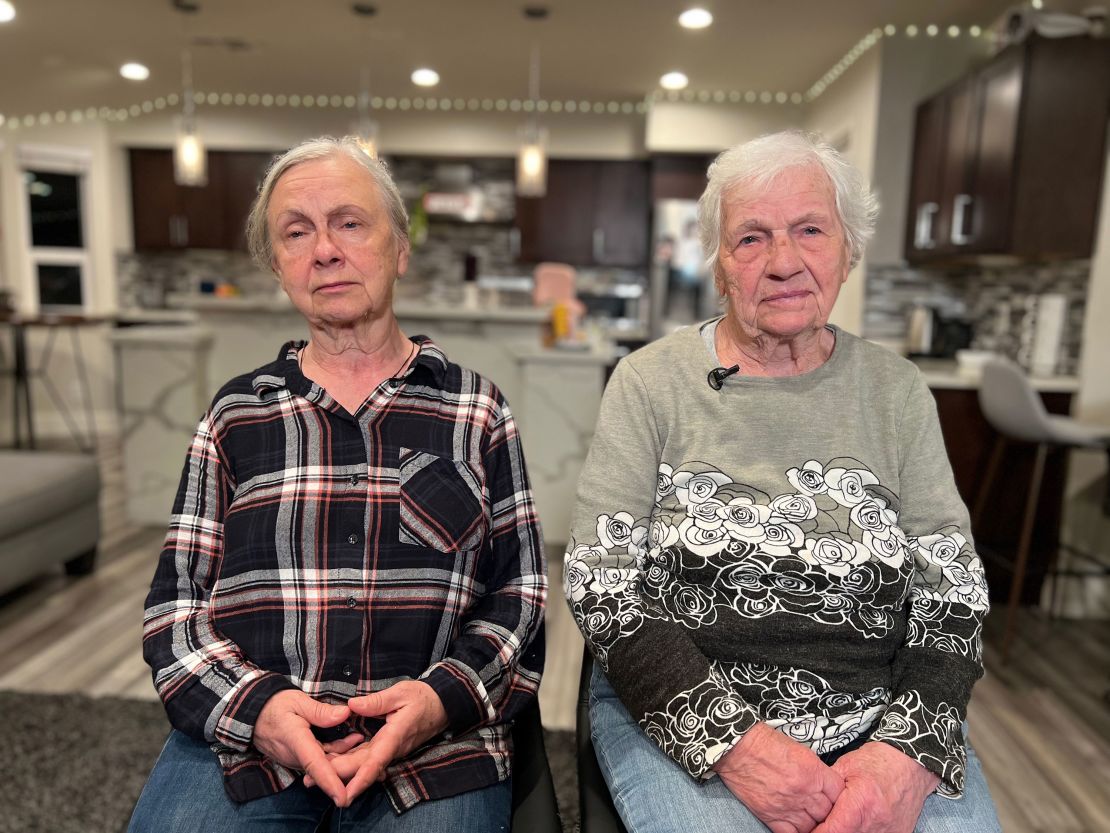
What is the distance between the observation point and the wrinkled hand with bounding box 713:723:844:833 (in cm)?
88

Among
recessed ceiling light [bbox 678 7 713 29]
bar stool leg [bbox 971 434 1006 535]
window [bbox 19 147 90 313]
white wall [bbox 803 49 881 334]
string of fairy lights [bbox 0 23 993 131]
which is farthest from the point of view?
window [bbox 19 147 90 313]

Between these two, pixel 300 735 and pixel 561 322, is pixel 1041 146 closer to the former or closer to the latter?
pixel 561 322

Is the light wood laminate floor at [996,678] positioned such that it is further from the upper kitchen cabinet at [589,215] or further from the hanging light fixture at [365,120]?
the upper kitchen cabinet at [589,215]

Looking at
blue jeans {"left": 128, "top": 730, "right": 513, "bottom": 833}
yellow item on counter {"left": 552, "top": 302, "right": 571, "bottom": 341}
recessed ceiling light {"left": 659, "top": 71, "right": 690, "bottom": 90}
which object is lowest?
blue jeans {"left": 128, "top": 730, "right": 513, "bottom": 833}

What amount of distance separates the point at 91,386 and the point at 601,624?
6.49 m

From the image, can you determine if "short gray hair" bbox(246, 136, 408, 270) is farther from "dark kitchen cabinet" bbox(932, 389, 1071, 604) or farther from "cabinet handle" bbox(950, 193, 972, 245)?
"cabinet handle" bbox(950, 193, 972, 245)

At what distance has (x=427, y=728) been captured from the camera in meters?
0.96

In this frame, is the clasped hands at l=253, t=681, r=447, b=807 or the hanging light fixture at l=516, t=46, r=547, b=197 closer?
the clasped hands at l=253, t=681, r=447, b=807

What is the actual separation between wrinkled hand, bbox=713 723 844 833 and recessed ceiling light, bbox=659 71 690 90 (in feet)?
15.5

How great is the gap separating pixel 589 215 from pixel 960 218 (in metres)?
3.17

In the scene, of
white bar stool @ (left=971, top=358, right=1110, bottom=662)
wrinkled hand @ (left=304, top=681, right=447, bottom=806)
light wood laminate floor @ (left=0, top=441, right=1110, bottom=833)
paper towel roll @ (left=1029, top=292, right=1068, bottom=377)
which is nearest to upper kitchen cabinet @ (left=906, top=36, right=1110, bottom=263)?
paper towel roll @ (left=1029, top=292, right=1068, bottom=377)

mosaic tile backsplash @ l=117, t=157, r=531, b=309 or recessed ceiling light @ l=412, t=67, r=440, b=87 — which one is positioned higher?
recessed ceiling light @ l=412, t=67, r=440, b=87

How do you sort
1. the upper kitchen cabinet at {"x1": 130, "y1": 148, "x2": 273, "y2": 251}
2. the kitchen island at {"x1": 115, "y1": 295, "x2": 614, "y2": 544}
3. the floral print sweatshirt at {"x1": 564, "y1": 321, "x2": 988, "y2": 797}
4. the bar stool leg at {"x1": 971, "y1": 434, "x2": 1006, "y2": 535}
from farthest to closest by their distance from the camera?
the upper kitchen cabinet at {"x1": 130, "y1": 148, "x2": 273, "y2": 251}
the kitchen island at {"x1": 115, "y1": 295, "x2": 614, "y2": 544}
the bar stool leg at {"x1": 971, "y1": 434, "x2": 1006, "y2": 535}
the floral print sweatshirt at {"x1": 564, "y1": 321, "x2": 988, "y2": 797}

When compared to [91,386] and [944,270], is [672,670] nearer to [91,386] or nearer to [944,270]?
[944,270]
